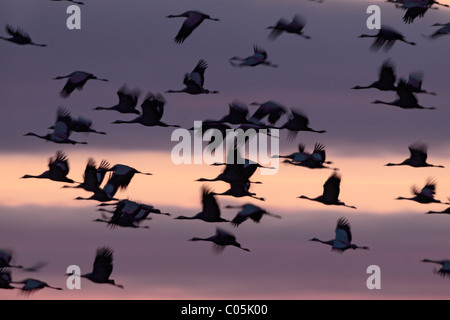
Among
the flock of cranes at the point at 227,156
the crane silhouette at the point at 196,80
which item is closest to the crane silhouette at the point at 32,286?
the flock of cranes at the point at 227,156

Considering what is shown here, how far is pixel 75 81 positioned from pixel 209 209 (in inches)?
278

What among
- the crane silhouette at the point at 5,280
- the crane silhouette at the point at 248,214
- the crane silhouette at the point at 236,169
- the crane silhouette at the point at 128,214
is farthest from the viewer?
the crane silhouette at the point at 5,280

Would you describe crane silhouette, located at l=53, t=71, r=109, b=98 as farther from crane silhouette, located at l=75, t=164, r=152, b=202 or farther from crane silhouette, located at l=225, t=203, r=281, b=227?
crane silhouette, located at l=225, t=203, r=281, b=227

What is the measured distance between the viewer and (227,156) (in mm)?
53375

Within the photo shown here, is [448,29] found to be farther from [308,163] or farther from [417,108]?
[308,163]

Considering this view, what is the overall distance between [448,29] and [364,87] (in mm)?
6162

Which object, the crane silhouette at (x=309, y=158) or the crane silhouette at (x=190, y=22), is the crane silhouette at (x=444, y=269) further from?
the crane silhouette at (x=190, y=22)

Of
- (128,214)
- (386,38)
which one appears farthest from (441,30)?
(128,214)

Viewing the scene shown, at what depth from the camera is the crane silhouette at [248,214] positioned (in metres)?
49.9

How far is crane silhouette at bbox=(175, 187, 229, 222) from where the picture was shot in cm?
5197

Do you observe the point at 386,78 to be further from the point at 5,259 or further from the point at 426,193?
the point at 5,259

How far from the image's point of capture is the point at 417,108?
54.2 metres
